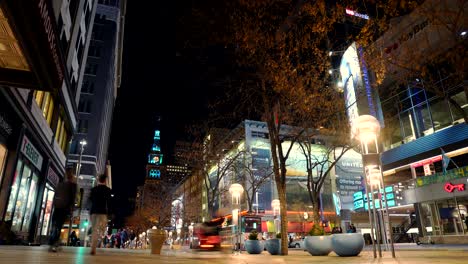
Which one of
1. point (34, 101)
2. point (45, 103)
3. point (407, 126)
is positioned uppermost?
point (407, 126)

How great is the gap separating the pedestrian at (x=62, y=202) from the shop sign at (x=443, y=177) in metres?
29.7

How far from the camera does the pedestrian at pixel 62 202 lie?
866 centimetres

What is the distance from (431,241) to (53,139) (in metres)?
31.9

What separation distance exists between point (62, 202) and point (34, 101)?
10796 millimetres

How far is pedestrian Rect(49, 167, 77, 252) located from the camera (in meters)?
8.66

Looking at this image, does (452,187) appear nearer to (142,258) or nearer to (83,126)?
(142,258)

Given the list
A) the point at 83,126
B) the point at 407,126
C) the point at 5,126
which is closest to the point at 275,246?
the point at 5,126

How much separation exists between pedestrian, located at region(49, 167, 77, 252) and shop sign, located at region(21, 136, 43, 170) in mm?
9156

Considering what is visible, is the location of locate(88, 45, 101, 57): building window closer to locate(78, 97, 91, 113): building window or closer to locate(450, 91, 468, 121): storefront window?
locate(78, 97, 91, 113): building window

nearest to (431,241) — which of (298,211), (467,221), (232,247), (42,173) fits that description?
(467,221)

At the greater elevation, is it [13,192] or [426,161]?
[426,161]

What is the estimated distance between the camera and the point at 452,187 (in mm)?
27609

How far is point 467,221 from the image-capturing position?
82.2 ft

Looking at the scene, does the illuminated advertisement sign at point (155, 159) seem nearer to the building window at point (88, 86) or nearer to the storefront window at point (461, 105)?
the building window at point (88, 86)
